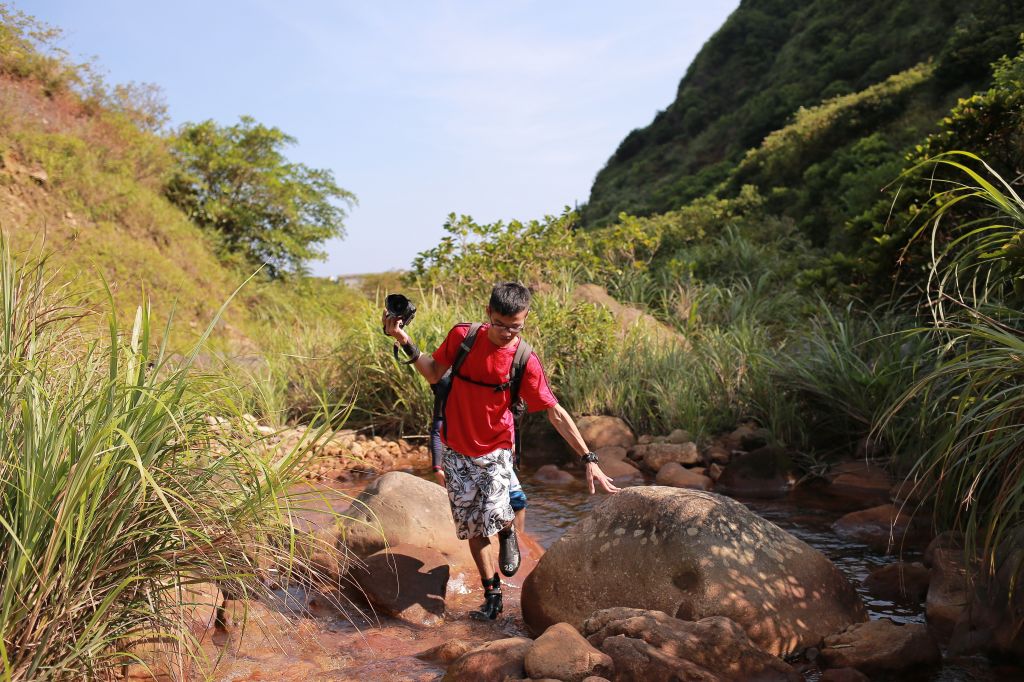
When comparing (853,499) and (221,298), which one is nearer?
→ (853,499)

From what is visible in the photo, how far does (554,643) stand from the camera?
327cm

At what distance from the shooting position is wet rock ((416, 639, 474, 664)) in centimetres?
393

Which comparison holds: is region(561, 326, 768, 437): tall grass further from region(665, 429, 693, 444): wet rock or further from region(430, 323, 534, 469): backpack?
region(430, 323, 534, 469): backpack

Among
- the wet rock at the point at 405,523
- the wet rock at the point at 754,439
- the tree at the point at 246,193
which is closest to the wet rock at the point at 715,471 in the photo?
the wet rock at the point at 754,439

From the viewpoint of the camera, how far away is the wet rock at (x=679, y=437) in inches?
327

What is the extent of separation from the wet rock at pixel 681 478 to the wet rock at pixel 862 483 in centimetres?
104

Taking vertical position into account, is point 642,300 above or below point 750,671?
above

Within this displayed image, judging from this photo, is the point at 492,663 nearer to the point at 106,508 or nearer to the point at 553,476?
the point at 106,508

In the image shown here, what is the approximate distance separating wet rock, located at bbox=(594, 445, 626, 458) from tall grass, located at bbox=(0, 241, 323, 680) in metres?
5.29

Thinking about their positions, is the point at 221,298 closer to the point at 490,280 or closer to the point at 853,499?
the point at 490,280

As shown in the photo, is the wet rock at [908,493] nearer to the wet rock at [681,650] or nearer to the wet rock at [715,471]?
the wet rock at [715,471]

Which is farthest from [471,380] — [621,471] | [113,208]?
[113,208]

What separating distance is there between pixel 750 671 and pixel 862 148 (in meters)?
17.2

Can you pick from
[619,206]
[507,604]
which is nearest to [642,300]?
[507,604]
